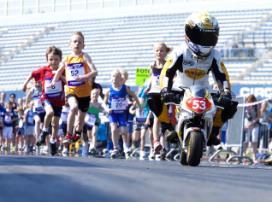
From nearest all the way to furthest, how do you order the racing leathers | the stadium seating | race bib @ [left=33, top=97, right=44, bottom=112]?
the racing leathers → race bib @ [left=33, top=97, right=44, bottom=112] → the stadium seating

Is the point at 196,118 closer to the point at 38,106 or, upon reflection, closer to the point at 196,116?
the point at 196,116

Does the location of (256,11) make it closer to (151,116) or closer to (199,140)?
(151,116)

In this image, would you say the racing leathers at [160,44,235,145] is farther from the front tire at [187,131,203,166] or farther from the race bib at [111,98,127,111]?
the race bib at [111,98,127,111]

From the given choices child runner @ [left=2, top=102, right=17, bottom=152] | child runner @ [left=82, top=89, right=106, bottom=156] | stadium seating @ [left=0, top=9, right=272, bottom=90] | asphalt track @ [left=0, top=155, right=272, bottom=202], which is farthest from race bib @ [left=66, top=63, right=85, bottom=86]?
stadium seating @ [left=0, top=9, right=272, bottom=90]

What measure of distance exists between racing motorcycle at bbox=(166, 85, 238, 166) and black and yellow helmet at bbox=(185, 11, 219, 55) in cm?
61

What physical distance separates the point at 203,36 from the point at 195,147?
1.33 metres

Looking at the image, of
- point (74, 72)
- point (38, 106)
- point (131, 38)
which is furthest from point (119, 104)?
point (131, 38)

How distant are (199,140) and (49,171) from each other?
306 cm

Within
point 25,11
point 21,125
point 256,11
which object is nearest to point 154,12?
point 256,11

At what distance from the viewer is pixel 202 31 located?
9.83 meters

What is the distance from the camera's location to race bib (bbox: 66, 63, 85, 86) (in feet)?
45.8

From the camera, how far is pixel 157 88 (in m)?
10.4

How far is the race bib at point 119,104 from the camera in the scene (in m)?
17.0

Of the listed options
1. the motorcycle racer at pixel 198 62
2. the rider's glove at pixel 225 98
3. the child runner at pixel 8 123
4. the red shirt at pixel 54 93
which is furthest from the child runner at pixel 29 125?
the rider's glove at pixel 225 98
